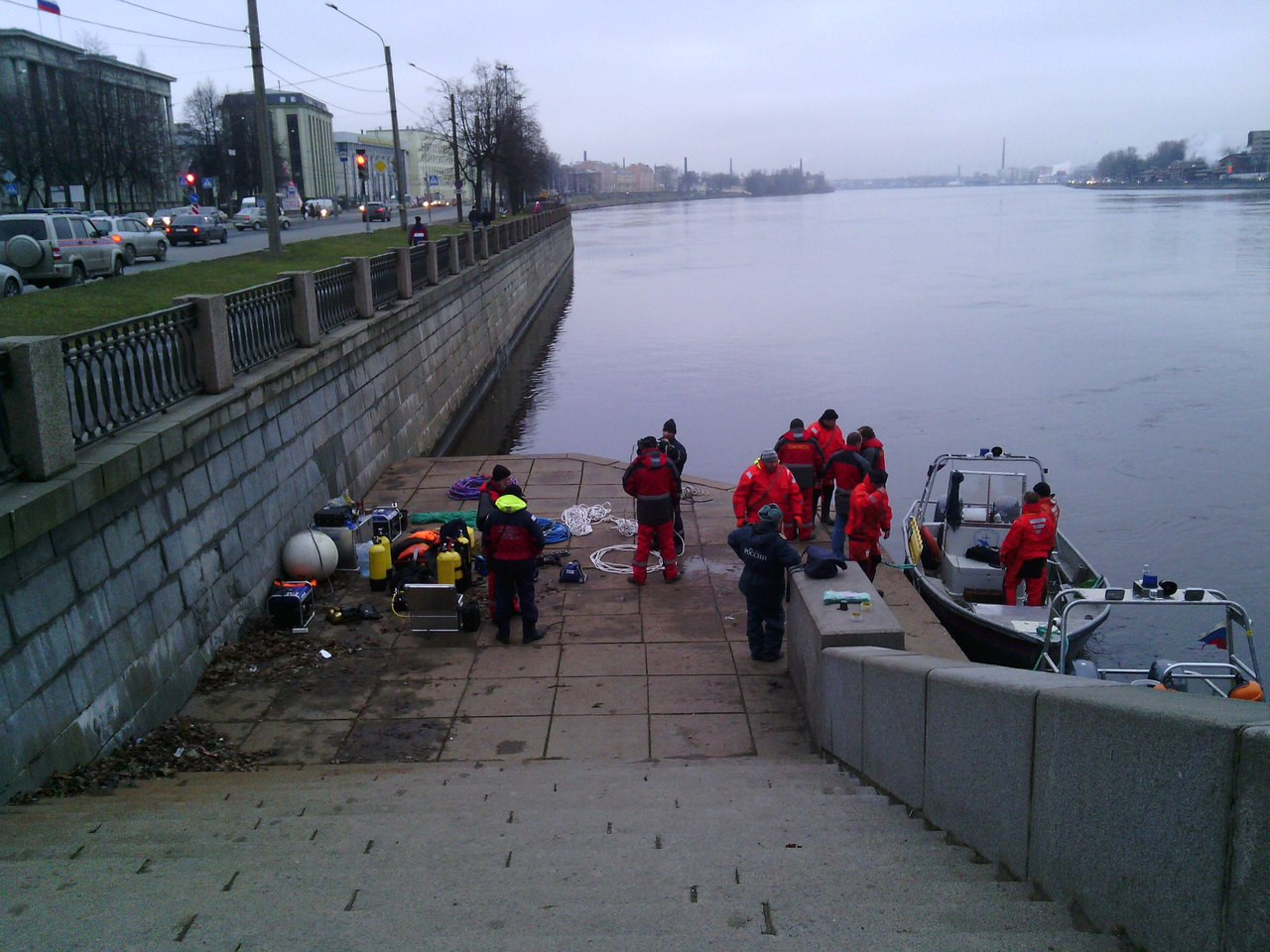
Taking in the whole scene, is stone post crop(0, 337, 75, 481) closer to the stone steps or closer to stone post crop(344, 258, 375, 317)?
the stone steps

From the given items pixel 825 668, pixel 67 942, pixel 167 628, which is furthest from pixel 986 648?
pixel 67 942

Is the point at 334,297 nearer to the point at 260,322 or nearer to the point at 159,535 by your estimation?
the point at 260,322

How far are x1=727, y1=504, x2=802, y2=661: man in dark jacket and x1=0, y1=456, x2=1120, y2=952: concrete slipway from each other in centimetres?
38

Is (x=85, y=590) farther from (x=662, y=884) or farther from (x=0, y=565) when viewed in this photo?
(x=662, y=884)

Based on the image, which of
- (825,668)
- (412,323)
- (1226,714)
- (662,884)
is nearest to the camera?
(1226,714)

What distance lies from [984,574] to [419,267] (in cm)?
1376

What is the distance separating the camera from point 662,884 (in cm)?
400

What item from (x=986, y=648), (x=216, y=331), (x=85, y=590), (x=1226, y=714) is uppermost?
(x=216, y=331)

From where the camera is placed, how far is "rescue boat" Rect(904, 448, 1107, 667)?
37.6 feet

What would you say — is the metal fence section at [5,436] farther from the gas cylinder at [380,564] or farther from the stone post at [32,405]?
the gas cylinder at [380,564]

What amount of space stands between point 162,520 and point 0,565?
242cm

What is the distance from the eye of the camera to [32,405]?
266 inches

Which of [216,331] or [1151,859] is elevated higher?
[216,331]

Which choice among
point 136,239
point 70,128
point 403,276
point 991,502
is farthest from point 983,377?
point 70,128
